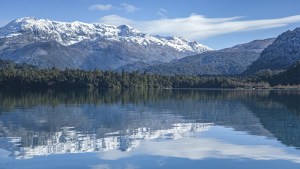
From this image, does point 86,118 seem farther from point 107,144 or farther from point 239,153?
point 239,153

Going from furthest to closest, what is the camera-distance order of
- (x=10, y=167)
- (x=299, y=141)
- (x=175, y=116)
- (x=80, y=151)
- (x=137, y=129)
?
(x=175, y=116) < (x=137, y=129) < (x=299, y=141) < (x=80, y=151) < (x=10, y=167)

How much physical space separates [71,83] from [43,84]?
13.3 meters

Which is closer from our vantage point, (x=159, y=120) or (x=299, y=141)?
(x=299, y=141)

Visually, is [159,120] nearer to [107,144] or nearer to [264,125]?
[264,125]

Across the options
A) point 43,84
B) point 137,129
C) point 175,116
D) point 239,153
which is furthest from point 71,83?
point 239,153

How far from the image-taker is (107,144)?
3472 centimetres

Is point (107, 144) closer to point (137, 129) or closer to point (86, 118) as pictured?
point (137, 129)

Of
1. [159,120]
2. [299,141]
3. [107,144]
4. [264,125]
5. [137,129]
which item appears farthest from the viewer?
[159,120]

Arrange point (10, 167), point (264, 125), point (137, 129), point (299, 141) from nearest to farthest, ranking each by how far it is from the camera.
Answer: point (10, 167) → point (299, 141) → point (137, 129) → point (264, 125)

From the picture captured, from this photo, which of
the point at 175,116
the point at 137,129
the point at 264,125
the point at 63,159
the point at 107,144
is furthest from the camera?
the point at 175,116

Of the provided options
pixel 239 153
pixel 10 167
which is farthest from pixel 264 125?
pixel 10 167

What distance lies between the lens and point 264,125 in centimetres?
4906

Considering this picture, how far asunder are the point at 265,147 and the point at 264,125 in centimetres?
1472

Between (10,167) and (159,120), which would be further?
(159,120)
